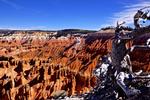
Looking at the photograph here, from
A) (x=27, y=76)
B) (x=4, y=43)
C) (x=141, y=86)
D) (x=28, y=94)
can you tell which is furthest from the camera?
(x=4, y=43)

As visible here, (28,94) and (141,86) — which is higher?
(141,86)

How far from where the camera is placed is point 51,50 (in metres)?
94.1

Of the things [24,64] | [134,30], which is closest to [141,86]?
A: [134,30]

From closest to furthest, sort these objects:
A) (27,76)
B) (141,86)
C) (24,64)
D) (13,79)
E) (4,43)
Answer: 1. (141,86)
2. (13,79)
3. (27,76)
4. (24,64)
5. (4,43)

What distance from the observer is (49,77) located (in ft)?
149

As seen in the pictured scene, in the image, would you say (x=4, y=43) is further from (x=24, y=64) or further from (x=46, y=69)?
(x=46, y=69)

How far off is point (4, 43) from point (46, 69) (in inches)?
3408

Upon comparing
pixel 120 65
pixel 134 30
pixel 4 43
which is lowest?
pixel 4 43

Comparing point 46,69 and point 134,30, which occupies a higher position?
point 134,30

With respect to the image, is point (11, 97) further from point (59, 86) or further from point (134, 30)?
point (134, 30)

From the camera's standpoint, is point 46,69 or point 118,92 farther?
point 46,69

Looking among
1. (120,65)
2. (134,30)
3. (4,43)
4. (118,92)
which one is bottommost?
(4,43)

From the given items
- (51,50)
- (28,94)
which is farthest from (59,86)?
(51,50)

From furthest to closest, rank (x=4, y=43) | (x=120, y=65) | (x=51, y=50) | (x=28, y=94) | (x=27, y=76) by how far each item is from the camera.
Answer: (x=4, y=43) < (x=51, y=50) < (x=27, y=76) < (x=28, y=94) < (x=120, y=65)
